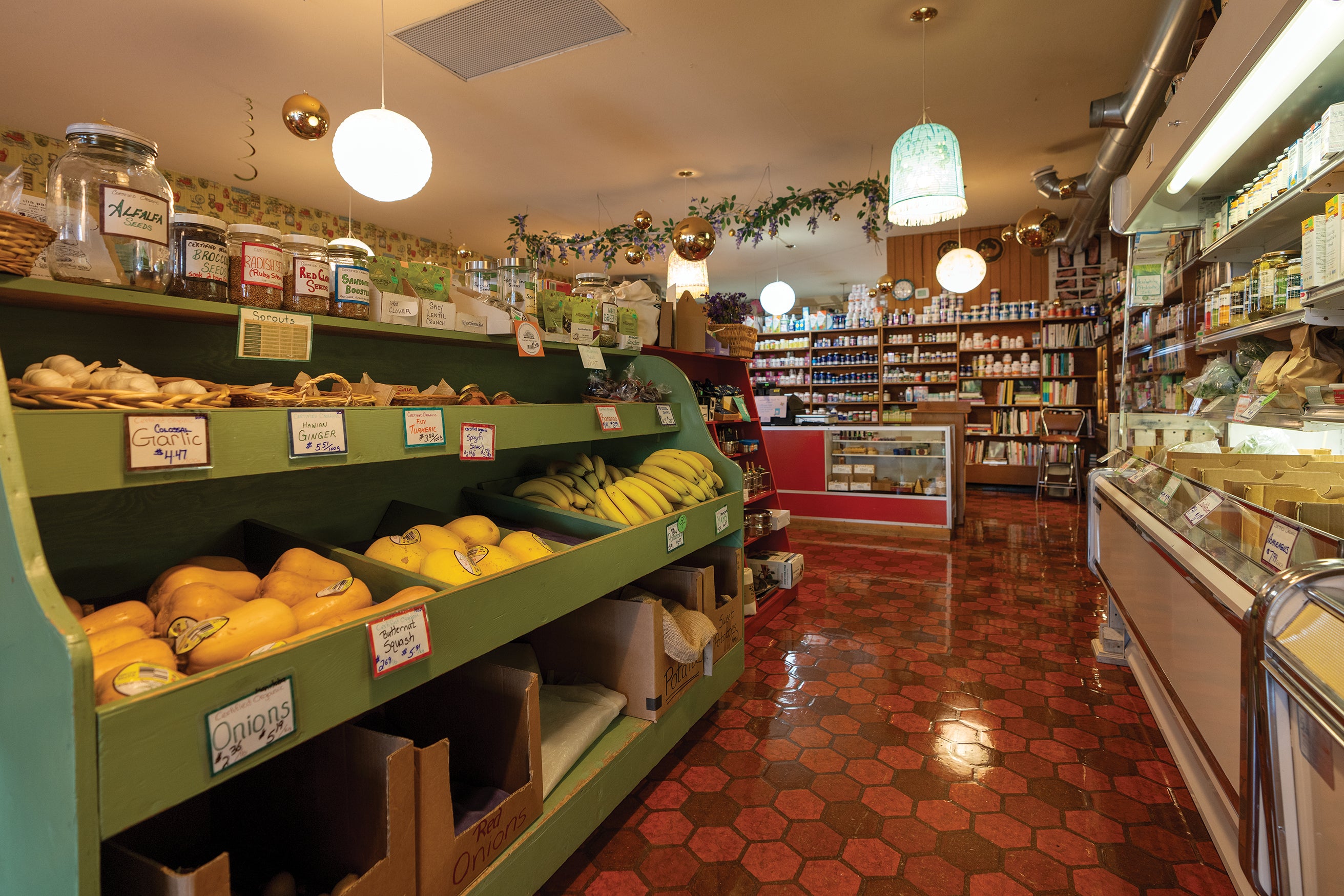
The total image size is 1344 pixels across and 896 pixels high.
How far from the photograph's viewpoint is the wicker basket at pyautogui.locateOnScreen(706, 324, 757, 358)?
368 cm

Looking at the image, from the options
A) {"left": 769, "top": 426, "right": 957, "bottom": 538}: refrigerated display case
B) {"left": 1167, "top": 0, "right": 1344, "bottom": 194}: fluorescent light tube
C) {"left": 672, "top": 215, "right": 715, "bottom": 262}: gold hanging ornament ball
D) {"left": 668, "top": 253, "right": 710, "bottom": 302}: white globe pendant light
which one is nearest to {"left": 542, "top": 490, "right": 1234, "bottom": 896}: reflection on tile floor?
{"left": 1167, "top": 0, "right": 1344, "bottom": 194}: fluorescent light tube

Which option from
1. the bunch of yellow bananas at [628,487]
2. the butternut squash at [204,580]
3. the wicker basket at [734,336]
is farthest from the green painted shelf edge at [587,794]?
the wicker basket at [734,336]

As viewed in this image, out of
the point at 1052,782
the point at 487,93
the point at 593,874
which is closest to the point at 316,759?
the point at 593,874

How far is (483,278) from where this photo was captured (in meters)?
2.08

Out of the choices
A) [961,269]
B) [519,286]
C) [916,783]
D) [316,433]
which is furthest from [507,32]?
[961,269]

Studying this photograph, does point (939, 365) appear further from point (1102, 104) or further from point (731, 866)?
point (731, 866)

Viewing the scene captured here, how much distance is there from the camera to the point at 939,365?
9.35 metres

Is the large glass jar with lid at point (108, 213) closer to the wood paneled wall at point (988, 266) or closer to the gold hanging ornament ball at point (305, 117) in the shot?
the gold hanging ornament ball at point (305, 117)

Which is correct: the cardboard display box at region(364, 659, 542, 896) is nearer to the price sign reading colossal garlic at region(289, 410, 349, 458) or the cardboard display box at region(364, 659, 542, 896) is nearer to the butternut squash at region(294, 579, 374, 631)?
the butternut squash at region(294, 579, 374, 631)

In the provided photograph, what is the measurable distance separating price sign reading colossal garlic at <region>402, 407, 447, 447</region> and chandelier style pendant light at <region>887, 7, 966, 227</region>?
2777mm

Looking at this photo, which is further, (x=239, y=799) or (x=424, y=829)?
(x=239, y=799)

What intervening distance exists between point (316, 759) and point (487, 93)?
4691 mm

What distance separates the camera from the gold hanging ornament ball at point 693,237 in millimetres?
5090

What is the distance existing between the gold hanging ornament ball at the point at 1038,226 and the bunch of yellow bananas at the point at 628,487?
15.7ft
